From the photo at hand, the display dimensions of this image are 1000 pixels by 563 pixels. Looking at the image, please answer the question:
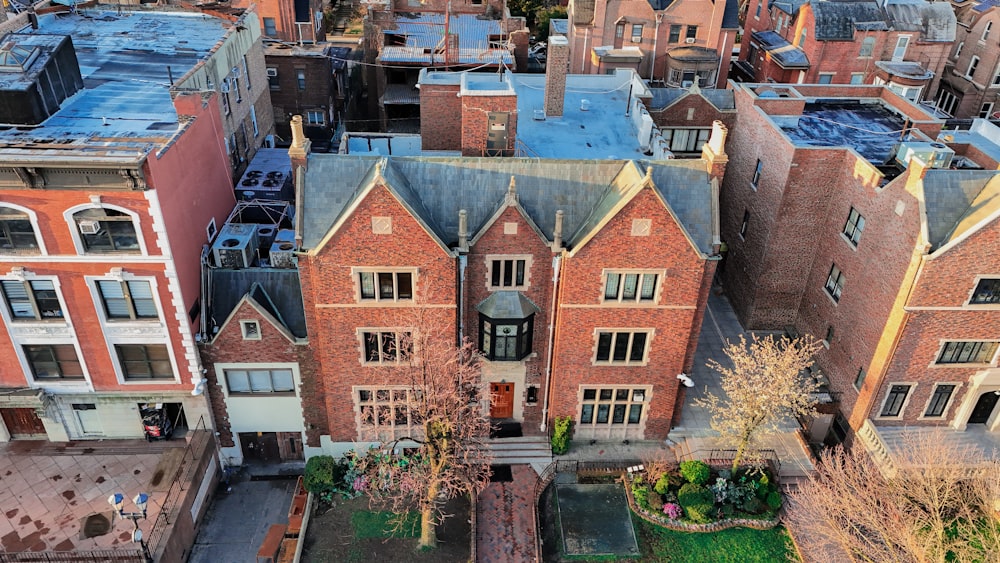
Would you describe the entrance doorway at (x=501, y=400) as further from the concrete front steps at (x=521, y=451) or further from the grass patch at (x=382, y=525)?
the grass patch at (x=382, y=525)

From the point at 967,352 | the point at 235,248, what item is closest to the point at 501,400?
the point at 235,248

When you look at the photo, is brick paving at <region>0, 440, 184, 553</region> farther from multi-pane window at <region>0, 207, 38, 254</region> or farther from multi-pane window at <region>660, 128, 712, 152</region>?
multi-pane window at <region>660, 128, 712, 152</region>

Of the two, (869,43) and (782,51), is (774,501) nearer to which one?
(782,51)

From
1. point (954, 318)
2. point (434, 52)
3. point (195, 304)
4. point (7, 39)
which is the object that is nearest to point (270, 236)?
point (195, 304)

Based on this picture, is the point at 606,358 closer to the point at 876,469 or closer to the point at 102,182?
the point at 876,469

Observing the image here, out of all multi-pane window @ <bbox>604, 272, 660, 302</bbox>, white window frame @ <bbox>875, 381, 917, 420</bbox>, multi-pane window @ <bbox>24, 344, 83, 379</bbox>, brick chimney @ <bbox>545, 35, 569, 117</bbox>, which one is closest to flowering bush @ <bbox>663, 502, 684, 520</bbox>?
multi-pane window @ <bbox>604, 272, 660, 302</bbox>
